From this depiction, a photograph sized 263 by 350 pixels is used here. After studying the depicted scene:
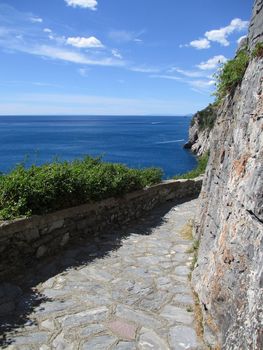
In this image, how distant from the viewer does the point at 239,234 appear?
381 centimetres

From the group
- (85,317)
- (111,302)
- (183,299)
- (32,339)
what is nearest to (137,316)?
(111,302)

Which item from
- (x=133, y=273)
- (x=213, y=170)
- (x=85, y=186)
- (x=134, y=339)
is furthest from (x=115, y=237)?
(x=134, y=339)

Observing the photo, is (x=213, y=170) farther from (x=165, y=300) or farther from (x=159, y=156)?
(x=159, y=156)

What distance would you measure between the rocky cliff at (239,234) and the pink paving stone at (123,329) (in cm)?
86

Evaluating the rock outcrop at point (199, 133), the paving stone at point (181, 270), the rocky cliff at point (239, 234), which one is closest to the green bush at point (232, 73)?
the rocky cliff at point (239, 234)

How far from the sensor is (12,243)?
224 inches

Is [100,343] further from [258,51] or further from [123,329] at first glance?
[258,51]

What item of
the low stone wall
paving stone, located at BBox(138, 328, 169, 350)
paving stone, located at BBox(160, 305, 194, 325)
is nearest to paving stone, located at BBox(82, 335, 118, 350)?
paving stone, located at BBox(138, 328, 169, 350)

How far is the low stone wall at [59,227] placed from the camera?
565 centimetres

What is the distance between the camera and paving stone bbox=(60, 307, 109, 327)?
438cm

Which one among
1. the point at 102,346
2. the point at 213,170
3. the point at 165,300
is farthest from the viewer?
the point at 213,170

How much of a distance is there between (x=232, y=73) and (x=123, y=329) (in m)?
4.14

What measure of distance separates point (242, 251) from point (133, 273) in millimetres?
2712

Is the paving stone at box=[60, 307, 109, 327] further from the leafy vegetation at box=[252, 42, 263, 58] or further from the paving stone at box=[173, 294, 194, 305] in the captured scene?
the leafy vegetation at box=[252, 42, 263, 58]
